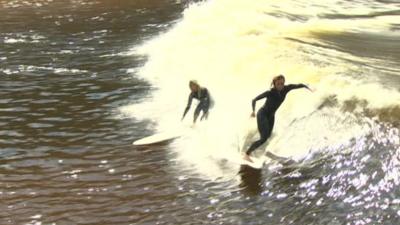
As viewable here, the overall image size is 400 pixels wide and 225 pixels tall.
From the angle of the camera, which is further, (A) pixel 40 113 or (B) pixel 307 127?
(A) pixel 40 113

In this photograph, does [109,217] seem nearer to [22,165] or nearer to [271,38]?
[22,165]

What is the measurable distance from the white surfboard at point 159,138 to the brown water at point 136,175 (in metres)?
0.27

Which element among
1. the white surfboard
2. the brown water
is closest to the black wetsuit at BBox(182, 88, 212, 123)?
the white surfboard

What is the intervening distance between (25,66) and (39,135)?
892 centimetres

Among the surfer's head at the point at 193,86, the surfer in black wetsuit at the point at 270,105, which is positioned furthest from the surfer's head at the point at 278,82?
the surfer's head at the point at 193,86

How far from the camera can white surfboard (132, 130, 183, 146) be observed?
13.1m

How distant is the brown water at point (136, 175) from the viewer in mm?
9148

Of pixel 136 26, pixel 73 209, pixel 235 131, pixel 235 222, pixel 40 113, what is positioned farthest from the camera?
pixel 136 26

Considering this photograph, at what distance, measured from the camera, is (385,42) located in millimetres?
20844

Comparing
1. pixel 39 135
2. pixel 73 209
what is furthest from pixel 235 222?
pixel 39 135

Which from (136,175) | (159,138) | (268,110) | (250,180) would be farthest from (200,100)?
(250,180)

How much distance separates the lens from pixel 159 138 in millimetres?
13273

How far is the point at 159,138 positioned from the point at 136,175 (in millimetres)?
2254

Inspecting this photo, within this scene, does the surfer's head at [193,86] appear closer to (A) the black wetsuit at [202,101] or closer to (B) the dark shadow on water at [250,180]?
(A) the black wetsuit at [202,101]
